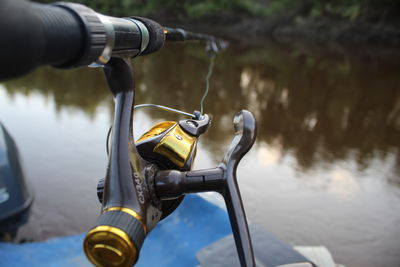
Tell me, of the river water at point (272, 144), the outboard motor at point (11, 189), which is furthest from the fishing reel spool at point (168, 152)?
the river water at point (272, 144)

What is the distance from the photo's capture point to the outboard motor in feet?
5.67

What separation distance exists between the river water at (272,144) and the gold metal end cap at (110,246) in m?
2.01

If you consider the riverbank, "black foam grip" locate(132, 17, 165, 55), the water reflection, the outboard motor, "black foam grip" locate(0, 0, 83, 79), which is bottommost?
the riverbank

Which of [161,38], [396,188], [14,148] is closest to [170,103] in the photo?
[396,188]

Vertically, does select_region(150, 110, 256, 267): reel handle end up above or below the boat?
above

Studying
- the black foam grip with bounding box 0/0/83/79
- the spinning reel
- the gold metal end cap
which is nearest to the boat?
the spinning reel

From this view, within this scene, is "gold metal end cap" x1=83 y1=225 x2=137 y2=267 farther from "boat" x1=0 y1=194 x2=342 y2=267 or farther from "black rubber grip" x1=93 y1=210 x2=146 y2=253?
"boat" x1=0 y1=194 x2=342 y2=267

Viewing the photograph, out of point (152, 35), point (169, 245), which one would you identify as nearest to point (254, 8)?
point (169, 245)

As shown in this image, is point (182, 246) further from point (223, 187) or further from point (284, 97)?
point (284, 97)

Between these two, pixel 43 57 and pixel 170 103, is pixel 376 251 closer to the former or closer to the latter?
pixel 43 57

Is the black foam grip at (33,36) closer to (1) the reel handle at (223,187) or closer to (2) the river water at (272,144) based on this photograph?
(1) the reel handle at (223,187)

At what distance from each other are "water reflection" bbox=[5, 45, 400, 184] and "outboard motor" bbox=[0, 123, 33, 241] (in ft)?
5.73

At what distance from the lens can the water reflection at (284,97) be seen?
3801 millimetres

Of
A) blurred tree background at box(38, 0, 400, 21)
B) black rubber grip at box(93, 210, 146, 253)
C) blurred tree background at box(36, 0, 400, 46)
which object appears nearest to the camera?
black rubber grip at box(93, 210, 146, 253)
